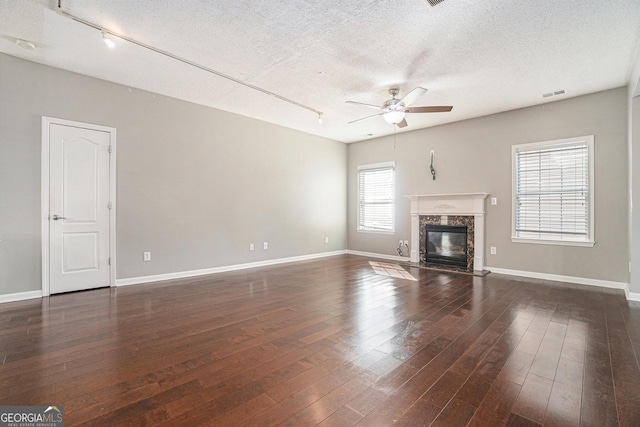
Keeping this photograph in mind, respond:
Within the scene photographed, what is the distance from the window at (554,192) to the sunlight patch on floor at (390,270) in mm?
1990

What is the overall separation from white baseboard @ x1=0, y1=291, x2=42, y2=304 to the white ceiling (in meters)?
2.88

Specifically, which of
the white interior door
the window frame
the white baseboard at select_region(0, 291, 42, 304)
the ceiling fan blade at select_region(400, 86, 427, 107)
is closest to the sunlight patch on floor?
the window frame

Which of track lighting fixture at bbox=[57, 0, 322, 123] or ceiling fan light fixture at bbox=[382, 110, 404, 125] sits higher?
track lighting fixture at bbox=[57, 0, 322, 123]

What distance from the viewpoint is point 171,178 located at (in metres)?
4.69

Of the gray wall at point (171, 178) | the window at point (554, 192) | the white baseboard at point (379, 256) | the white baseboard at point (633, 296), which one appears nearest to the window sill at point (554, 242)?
the window at point (554, 192)

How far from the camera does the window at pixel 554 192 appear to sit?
14.6 feet

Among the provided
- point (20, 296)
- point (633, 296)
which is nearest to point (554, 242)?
point (633, 296)

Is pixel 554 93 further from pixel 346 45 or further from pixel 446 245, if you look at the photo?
pixel 346 45

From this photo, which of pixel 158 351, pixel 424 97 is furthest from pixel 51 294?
pixel 424 97

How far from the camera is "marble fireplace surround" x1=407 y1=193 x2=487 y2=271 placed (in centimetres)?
538

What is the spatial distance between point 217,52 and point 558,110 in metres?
5.20

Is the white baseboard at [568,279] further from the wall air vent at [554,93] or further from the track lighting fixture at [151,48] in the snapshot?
the track lighting fixture at [151,48]

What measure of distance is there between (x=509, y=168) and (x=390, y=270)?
2.79 m

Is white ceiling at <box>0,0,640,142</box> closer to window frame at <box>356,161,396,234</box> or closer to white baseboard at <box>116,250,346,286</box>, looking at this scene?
window frame at <box>356,161,396,234</box>
